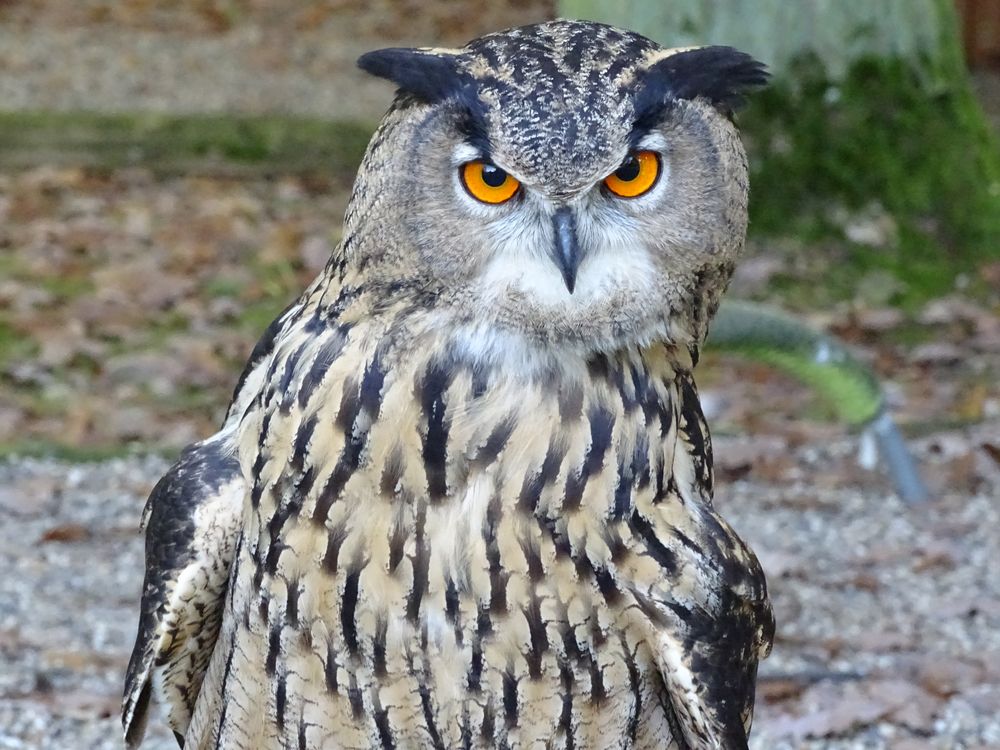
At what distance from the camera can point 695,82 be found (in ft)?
7.39

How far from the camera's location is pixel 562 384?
236cm

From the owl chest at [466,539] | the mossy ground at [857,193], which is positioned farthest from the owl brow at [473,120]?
the mossy ground at [857,193]

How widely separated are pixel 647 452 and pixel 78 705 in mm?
2108

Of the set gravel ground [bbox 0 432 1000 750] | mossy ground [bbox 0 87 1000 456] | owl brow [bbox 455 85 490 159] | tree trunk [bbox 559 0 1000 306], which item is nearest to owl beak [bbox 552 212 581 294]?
owl brow [bbox 455 85 490 159]

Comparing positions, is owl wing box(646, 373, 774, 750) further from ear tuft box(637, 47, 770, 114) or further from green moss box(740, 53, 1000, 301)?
green moss box(740, 53, 1000, 301)

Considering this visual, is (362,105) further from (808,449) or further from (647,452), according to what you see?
(647,452)

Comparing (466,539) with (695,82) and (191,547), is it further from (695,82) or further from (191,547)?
(695,82)

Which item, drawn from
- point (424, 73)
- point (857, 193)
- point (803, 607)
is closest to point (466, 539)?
point (424, 73)

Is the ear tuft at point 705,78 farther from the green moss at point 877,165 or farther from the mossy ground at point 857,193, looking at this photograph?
the green moss at point 877,165

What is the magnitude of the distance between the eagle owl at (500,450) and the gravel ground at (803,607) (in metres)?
1.42

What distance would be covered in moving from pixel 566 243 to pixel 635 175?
0.51 ft

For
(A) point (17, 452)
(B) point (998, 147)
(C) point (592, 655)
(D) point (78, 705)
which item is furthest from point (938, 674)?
(B) point (998, 147)

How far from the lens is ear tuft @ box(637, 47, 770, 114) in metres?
2.19

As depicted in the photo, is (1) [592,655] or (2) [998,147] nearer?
(1) [592,655]
